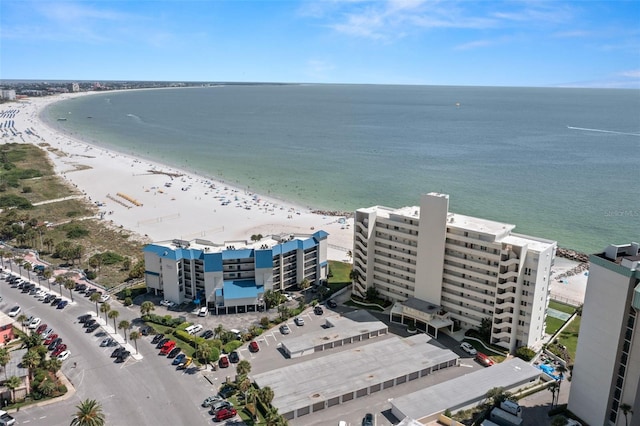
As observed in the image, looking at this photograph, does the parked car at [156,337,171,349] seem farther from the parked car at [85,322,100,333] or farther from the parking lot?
the parked car at [85,322,100,333]

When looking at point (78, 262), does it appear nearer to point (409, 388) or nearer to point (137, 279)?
point (137, 279)

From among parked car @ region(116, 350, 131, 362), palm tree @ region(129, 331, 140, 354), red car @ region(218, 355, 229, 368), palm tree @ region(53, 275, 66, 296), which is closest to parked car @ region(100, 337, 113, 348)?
palm tree @ region(129, 331, 140, 354)

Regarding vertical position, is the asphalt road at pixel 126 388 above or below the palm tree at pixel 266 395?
below

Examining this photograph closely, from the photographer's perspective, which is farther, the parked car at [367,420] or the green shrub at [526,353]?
the green shrub at [526,353]

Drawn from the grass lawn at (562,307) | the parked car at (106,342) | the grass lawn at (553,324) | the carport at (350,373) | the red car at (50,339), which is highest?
the grass lawn at (562,307)

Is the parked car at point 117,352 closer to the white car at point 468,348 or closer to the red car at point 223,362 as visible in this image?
the red car at point 223,362

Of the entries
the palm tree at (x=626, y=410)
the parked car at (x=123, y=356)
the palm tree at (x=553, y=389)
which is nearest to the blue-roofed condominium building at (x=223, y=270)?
the parked car at (x=123, y=356)

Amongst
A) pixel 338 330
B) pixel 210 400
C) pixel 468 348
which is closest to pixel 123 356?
pixel 210 400
